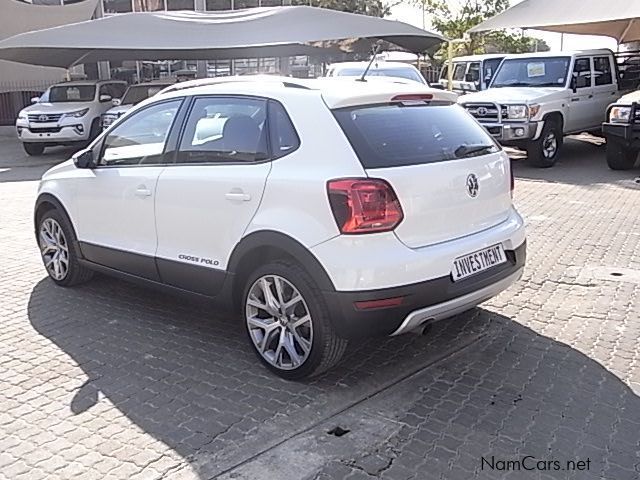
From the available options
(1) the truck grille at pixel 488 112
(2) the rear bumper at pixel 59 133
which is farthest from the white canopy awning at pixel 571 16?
(2) the rear bumper at pixel 59 133

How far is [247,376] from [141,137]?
2.02 metres

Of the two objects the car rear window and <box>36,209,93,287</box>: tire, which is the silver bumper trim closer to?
the car rear window

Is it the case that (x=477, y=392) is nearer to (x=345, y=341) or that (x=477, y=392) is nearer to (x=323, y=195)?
(x=345, y=341)

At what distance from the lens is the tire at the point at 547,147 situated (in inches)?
485

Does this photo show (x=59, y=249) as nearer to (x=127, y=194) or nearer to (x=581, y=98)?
(x=127, y=194)

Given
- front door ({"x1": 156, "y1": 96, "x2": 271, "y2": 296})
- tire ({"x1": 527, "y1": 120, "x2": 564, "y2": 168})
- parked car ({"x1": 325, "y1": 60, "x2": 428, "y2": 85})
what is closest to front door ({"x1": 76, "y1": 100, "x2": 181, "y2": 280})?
front door ({"x1": 156, "y1": 96, "x2": 271, "y2": 296})

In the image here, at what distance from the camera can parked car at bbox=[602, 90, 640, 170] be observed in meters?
11.0

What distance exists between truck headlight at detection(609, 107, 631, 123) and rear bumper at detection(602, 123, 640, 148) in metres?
0.07

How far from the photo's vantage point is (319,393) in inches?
154

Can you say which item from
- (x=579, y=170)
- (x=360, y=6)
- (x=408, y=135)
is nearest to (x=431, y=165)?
(x=408, y=135)

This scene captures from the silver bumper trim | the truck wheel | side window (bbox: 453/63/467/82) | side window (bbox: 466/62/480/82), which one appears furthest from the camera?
side window (bbox: 453/63/467/82)

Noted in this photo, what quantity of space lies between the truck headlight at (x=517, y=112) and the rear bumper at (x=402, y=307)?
868 cm

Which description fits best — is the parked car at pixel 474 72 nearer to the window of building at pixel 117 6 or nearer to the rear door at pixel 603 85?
the rear door at pixel 603 85

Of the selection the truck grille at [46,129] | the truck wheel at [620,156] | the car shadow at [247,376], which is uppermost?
the truck grille at [46,129]
